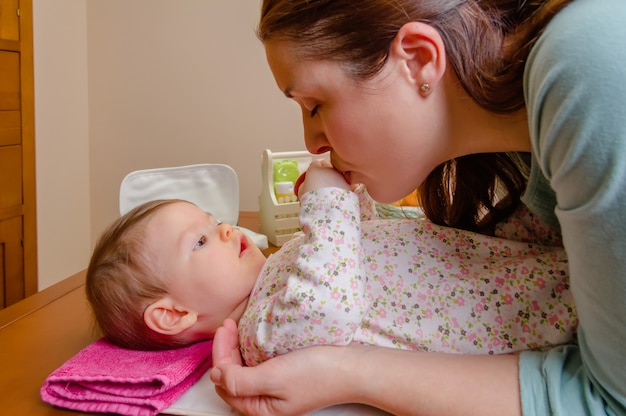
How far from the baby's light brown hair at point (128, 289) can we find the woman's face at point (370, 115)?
308 millimetres

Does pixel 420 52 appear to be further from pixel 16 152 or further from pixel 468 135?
pixel 16 152

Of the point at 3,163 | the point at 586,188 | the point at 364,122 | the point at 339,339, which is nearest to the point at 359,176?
the point at 364,122

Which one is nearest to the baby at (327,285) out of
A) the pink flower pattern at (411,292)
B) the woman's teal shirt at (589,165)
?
the pink flower pattern at (411,292)

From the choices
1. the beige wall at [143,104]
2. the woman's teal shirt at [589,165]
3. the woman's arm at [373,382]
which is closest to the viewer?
the woman's teal shirt at [589,165]

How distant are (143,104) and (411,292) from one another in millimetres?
1854

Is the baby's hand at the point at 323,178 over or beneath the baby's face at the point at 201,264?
over

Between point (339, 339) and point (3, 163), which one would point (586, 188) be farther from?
point (3, 163)

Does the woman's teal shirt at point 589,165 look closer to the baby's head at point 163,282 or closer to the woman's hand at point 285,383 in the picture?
the woman's hand at point 285,383

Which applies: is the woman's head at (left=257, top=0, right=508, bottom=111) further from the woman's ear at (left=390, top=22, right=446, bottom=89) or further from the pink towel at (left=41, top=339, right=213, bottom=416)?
the pink towel at (left=41, top=339, right=213, bottom=416)

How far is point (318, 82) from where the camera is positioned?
71cm

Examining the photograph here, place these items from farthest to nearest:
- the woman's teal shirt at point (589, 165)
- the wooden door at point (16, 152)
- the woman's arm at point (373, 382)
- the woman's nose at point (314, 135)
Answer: the wooden door at point (16, 152) < the woman's nose at point (314, 135) < the woman's arm at point (373, 382) < the woman's teal shirt at point (589, 165)

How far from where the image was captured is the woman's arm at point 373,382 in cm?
63

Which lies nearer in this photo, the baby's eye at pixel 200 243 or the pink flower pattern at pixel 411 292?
the pink flower pattern at pixel 411 292

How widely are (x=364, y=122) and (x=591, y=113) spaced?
282mm
